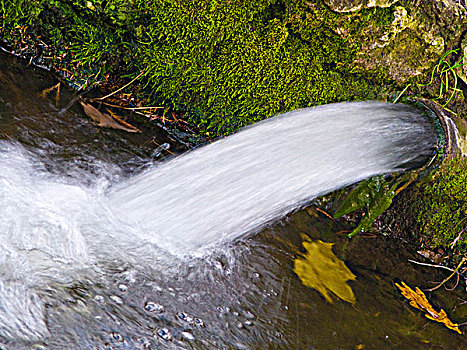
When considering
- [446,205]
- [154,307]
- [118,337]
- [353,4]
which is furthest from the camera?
[446,205]

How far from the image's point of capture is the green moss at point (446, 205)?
11.9 ft

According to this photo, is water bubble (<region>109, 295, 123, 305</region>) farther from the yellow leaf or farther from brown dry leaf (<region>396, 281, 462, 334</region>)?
brown dry leaf (<region>396, 281, 462, 334</region>)

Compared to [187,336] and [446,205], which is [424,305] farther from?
[187,336]

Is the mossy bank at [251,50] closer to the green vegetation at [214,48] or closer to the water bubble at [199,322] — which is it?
the green vegetation at [214,48]

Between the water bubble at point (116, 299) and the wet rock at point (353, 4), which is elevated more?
the wet rock at point (353, 4)

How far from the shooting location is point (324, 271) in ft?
11.4

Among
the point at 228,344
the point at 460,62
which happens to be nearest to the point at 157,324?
the point at 228,344

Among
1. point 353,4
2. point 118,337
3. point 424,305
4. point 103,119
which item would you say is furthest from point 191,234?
point 353,4

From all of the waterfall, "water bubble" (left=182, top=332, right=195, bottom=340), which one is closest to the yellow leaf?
the waterfall

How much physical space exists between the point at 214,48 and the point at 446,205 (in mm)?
2371

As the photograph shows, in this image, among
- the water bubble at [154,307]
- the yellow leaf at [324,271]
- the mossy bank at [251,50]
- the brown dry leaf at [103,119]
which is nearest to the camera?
the water bubble at [154,307]

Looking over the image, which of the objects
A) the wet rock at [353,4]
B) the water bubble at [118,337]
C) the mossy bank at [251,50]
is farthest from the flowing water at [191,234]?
the wet rock at [353,4]

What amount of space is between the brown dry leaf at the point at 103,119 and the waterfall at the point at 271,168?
488mm

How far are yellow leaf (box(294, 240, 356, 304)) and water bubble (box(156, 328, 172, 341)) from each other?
1.12 meters
